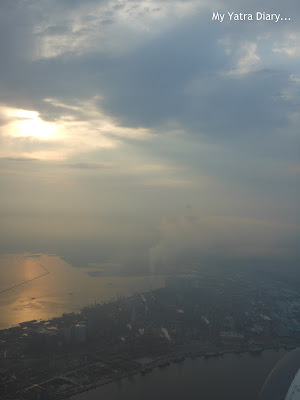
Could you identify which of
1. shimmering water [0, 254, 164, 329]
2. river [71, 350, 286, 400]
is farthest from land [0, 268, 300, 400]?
shimmering water [0, 254, 164, 329]

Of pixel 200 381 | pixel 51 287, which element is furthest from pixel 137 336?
pixel 51 287

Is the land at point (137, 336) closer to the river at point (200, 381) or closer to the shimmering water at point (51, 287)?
the river at point (200, 381)

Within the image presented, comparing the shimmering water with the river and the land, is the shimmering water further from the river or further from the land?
the river

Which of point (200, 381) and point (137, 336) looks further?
point (137, 336)

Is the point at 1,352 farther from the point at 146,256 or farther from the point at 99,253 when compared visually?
the point at 99,253

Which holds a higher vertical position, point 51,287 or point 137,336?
point 51,287

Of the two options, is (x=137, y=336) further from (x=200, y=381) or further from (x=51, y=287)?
(x=51, y=287)

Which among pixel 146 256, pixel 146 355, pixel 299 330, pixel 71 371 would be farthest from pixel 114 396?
pixel 146 256

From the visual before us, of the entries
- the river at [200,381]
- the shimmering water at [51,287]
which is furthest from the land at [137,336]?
the shimmering water at [51,287]
